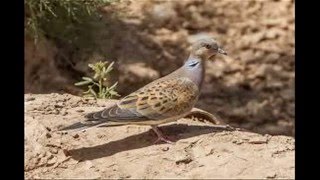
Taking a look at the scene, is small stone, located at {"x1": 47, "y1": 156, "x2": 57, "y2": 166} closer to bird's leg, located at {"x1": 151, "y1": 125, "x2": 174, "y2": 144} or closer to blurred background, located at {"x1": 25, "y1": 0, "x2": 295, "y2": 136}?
bird's leg, located at {"x1": 151, "y1": 125, "x2": 174, "y2": 144}

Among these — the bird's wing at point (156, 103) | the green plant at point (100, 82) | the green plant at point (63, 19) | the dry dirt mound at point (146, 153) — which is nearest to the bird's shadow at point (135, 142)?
the dry dirt mound at point (146, 153)

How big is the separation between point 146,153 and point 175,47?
413cm

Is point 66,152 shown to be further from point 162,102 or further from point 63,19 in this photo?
point 63,19

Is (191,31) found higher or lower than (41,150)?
higher

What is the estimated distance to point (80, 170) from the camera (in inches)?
215

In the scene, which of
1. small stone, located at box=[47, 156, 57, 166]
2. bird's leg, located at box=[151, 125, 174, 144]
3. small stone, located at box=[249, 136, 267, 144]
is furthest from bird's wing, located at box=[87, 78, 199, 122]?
small stone, located at box=[249, 136, 267, 144]

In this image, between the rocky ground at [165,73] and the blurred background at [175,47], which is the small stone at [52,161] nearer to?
the rocky ground at [165,73]

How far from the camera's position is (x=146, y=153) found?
564cm

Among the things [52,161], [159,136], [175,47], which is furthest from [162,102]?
[175,47]

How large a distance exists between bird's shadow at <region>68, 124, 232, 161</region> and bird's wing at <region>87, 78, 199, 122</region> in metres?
0.22

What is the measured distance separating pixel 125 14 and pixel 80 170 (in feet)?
12.9

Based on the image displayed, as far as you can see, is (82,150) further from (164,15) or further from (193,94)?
(164,15)

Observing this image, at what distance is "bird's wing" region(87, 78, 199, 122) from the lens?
5629 millimetres

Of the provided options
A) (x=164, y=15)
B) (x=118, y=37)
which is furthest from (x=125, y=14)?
(x=164, y=15)
